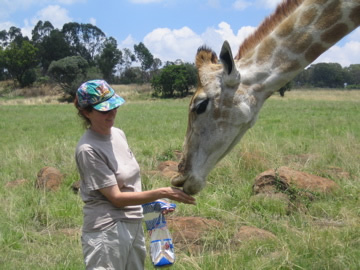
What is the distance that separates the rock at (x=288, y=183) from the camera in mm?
5324

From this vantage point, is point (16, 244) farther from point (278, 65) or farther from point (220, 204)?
point (278, 65)

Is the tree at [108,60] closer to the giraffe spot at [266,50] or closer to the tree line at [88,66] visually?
the tree line at [88,66]

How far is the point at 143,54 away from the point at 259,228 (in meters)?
73.6

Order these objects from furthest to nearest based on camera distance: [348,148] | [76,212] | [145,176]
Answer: [348,148] → [145,176] → [76,212]

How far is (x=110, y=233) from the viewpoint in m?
2.63

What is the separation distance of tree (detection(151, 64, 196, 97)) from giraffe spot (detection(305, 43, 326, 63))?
134 feet

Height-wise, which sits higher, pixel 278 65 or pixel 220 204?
pixel 278 65

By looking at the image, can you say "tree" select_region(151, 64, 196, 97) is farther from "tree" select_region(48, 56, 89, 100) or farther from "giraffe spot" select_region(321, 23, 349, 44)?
"giraffe spot" select_region(321, 23, 349, 44)

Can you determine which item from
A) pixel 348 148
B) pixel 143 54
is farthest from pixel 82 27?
pixel 348 148

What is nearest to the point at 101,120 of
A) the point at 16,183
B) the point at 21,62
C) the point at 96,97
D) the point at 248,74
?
the point at 96,97

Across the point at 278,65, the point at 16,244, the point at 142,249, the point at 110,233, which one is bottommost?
the point at 16,244

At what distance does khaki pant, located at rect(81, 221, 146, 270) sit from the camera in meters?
2.60

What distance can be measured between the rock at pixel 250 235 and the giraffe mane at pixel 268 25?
1.82 meters

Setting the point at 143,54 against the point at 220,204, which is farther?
the point at 143,54
